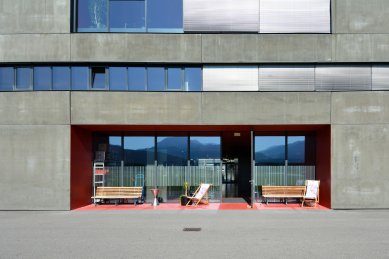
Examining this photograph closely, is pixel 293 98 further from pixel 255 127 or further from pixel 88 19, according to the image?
pixel 88 19

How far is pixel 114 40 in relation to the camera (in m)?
17.2

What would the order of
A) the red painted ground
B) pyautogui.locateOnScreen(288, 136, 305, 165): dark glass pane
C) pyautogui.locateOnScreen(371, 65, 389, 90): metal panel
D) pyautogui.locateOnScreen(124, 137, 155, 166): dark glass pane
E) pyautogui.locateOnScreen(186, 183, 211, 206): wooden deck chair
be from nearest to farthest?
pyautogui.locateOnScreen(371, 65, 389, 90): metal panel → the red painted ground → pyautogui.locateOnScreen(186, 183, 211, 206): wooden deck chair → pyautogui.locateOnScreen(288, 136, 305, 165): dark glass pane → pyautogui.locateOnScreen(124, 137, 155, 166): dark glass pane

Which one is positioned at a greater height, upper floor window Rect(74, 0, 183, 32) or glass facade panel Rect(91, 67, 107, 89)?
upper floor window Rect(74, 0, 183, 32)

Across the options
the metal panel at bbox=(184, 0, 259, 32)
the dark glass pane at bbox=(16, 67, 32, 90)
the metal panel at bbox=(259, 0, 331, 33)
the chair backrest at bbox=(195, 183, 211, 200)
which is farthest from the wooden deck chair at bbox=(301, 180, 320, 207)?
the dark glass pane at bbox=(16, 67, 32, 90)

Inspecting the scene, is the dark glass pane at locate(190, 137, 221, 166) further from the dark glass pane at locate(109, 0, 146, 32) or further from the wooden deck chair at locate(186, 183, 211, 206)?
the dark glass pane at locate(109, 0, 146, 32)

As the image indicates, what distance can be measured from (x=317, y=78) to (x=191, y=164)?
7004mm

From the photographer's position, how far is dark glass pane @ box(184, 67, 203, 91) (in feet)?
57.2

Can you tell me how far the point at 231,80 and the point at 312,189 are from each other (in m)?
6.00

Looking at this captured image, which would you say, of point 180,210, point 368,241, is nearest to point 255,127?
point 180,210

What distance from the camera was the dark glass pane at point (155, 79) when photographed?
57.2 ft

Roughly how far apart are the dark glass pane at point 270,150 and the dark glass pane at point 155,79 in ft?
17.9

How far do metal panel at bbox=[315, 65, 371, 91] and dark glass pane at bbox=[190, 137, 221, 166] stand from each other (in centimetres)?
542

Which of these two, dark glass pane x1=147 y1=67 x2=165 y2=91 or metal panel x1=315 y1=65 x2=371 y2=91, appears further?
dark glass pane x1=147 y1=67 x2=165 y2=91

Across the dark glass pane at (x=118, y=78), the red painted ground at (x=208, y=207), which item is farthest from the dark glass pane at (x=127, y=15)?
the red painted ground at (x=208, y=207)
